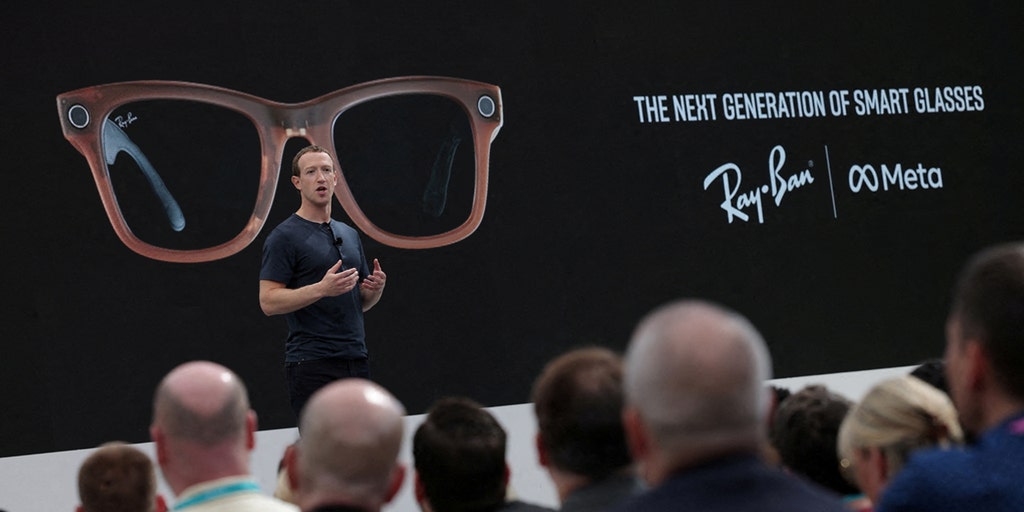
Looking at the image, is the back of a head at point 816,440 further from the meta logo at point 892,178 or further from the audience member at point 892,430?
the meta logo at point 892,178

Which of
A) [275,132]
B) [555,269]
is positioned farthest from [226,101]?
[555,269]

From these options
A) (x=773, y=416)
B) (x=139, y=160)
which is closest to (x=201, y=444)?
(x=773, y=416)

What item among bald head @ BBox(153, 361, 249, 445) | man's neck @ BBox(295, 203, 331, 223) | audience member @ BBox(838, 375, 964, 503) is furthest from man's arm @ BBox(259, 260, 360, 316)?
audience member @ BBox(838, 375, 964, 503)

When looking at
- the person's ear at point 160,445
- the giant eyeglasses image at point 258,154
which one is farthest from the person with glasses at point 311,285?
the person's ear at point 160,445

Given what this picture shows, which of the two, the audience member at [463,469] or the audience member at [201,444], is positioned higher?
the audience member at [201,444]

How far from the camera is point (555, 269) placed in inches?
192

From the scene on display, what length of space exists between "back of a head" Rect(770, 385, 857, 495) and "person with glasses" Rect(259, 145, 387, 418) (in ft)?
5.87

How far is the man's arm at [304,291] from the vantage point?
371cm

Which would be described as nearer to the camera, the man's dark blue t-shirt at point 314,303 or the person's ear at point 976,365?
the person's ear at point 976,365

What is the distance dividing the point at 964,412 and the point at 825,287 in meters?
3.82

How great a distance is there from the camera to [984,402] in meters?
1.54

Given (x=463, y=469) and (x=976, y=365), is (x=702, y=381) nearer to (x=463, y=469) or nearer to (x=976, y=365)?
(x=976, y=365)

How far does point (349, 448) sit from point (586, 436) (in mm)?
360

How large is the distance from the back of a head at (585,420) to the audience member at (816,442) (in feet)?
1.93
